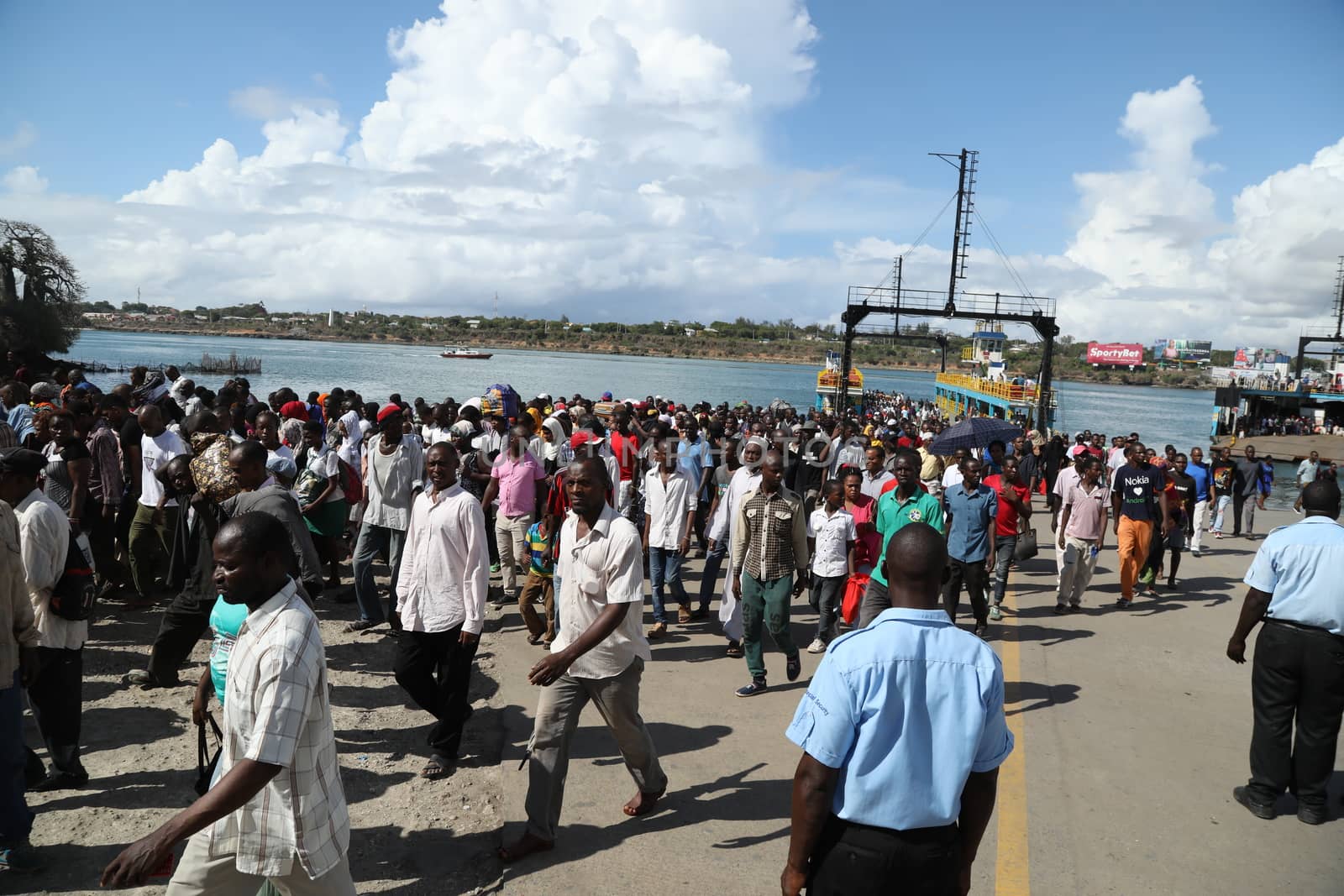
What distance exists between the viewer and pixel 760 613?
6016 millimetres

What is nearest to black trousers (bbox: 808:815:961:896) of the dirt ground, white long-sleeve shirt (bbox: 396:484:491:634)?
the dirt ground

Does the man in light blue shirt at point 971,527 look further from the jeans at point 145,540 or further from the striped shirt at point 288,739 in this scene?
the jeans at point 145,540

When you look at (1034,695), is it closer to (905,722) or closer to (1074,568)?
(1074,568)

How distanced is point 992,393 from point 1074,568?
91.8 feet

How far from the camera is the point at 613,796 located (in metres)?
4.40

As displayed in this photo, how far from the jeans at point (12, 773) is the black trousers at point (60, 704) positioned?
0.56m

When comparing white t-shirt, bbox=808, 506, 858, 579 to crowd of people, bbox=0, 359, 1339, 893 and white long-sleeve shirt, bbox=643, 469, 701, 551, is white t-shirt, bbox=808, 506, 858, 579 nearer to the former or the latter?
crowd of people, bbox=0, 359, 1339, 893

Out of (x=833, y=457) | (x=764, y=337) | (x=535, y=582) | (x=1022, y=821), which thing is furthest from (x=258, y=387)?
(x=764, y=337)

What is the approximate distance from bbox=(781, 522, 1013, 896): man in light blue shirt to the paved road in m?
1.65

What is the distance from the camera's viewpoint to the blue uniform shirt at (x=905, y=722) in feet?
7.11

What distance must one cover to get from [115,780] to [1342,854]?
6.41 meters

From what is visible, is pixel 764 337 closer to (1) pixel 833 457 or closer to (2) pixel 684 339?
(2) pixel 684 339

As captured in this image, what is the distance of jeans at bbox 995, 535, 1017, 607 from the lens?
8352mm

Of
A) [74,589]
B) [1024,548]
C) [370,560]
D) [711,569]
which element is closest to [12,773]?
[74,589]
